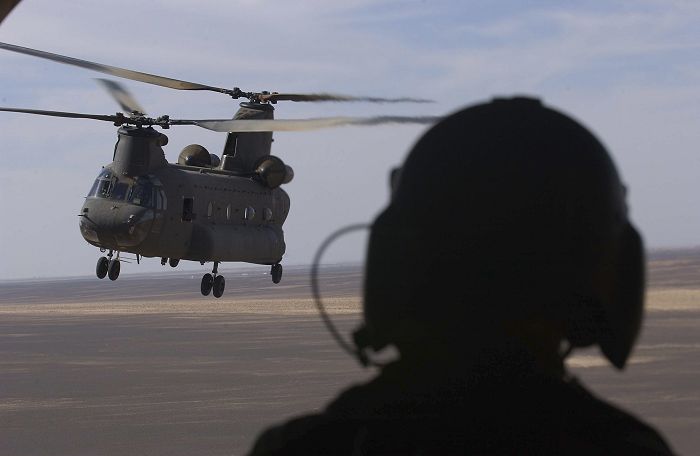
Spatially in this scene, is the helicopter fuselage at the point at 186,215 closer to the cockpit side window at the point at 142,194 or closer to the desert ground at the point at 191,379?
the cockpit side window at the point at 142,194

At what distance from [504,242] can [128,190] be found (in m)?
25.6

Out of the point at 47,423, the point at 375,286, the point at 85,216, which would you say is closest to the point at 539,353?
the point at 375,286

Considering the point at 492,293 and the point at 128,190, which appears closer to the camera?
the point at 492,293

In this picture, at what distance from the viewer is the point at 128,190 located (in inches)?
1041

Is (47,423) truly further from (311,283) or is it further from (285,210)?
(311,283)

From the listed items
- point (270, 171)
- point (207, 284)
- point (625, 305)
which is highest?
point (625, 305)

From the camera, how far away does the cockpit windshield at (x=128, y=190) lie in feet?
86.7

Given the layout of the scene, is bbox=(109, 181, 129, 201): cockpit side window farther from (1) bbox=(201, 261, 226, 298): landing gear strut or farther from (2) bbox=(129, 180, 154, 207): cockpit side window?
(1) bbox=(201, 261, 226, 298): landing gear strut

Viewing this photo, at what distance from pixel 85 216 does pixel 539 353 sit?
25.8 meters

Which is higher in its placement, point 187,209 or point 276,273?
point 187,209

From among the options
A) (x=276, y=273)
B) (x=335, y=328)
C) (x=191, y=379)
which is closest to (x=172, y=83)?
(x=335, y=328)

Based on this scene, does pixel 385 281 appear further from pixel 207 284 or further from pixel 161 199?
pixel 207 284

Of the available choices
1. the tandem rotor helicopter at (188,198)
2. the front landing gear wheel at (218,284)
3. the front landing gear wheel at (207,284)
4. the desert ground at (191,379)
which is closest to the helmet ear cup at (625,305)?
the desert ground at (191,379)

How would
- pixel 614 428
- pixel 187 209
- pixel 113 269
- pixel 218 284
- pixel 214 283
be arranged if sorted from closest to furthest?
pixel 614 428
pixel 113 269
pixel 187 209
pixel 218 284
pixel 214 283
